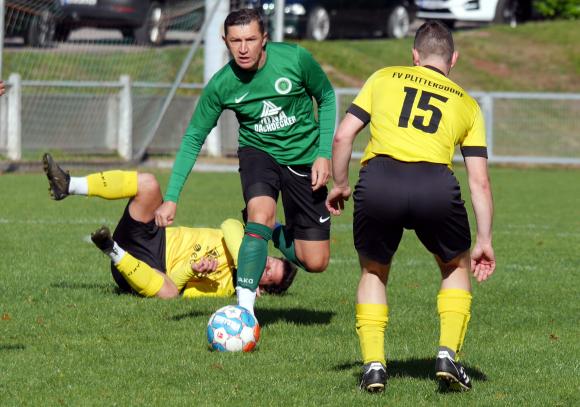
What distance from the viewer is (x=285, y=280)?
8805 millimetres

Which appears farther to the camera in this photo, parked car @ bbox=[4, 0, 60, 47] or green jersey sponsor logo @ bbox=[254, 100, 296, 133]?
parked car @ bbox=[4, 0, 60, 47]

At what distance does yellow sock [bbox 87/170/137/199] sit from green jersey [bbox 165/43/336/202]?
1.15 m

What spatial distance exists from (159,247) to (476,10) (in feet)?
93.6

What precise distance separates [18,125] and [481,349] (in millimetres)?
14275

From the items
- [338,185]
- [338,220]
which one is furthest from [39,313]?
[338,220]

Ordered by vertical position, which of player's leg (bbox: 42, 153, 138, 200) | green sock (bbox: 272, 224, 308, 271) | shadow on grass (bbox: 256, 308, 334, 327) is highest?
player's leg (bbox: 42, 153, 138, 200)

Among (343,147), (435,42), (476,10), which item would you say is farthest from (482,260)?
(476,10)

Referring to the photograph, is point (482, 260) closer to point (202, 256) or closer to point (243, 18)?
point (243, 18)

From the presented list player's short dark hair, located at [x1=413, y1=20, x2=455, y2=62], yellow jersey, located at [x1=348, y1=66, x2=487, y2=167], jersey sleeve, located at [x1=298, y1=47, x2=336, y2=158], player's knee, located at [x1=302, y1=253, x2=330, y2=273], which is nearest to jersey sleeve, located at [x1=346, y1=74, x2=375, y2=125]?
yellow jersey, located at [x1=348, y1=66, x2=487, y2=167]

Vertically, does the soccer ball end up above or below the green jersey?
below

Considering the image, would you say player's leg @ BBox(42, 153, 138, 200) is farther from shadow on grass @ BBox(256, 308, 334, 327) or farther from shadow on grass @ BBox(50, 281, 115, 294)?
shadow on grass @ BBox(256, 308, 334, 327)

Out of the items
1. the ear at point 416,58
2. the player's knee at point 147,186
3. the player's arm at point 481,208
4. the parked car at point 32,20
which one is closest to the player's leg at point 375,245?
the player's arm at point 481,208

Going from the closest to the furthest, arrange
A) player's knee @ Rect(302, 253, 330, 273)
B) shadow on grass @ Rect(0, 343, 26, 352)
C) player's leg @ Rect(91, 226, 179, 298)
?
shadow on grass @ Rect(0, 343, 26, 352), player's knee @ Rect(302, 253, 330, 273), player's leg @ Rect(91, 226, 179, 298)

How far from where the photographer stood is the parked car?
1977 cm
